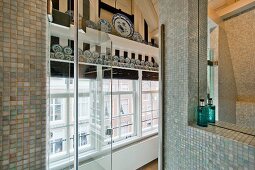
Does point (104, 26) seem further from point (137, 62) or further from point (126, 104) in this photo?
point (126, 104)

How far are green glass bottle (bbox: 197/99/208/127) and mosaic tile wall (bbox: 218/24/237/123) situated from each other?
0.16 meters

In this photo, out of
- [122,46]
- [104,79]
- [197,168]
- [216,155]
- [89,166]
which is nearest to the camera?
[216,155]

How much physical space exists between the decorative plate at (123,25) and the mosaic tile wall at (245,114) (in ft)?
6.56

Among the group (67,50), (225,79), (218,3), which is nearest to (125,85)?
(67,50)

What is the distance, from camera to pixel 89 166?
188cm

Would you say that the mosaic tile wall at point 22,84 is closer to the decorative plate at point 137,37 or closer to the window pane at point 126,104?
the decorative plate at point 137,37

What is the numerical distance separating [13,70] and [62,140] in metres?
1.53

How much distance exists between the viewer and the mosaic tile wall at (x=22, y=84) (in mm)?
554

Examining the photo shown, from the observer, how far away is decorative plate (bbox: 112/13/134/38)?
247 cm

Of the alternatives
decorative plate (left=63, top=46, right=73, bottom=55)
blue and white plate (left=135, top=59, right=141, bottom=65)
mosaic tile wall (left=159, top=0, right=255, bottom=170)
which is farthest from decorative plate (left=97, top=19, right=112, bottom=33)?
mosaic tile wall (left=159, top=0, right=255, bottom=170)

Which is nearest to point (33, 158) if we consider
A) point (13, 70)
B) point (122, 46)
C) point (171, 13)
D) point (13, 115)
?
point (13, 115)

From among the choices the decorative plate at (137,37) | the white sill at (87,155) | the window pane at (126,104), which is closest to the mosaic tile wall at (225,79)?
the white sill at (87,155)

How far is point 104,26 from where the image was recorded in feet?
7.55

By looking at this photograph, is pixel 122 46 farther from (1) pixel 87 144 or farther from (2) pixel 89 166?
(2) pixel 89 166
